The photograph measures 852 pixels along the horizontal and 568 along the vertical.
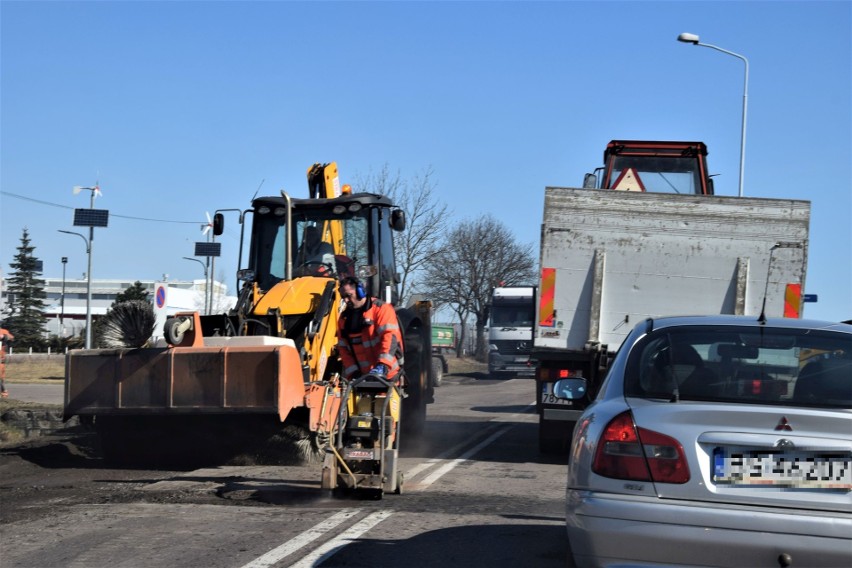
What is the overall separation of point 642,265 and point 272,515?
18.3 feet

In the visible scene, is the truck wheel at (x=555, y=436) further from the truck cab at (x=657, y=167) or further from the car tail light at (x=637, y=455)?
the car tail light at (x=637, y=455)

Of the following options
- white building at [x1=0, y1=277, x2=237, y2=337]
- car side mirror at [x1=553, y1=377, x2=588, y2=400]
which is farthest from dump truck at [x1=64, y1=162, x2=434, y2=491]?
white building at [x1=0, y1=277, x2=237, y2=337]

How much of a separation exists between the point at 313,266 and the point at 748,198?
4.97 meters

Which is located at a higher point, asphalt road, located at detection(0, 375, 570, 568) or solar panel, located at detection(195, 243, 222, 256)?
solar panel, located at detection(195, 243, 222, 256)

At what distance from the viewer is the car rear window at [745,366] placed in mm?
4742

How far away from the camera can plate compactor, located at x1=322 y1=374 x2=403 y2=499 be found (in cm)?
823

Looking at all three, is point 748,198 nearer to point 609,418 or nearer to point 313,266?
point 313,266

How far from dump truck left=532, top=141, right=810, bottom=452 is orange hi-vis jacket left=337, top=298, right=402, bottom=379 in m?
2.78

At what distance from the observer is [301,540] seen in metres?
6.56

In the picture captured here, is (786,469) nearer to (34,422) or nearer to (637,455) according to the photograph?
(637,455)

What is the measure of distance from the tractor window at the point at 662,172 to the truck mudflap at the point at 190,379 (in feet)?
24.8

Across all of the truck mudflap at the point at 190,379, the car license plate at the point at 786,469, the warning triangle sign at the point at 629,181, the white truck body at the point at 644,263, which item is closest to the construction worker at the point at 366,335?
the truck mudflap at the point at 190,379

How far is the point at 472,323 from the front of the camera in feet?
211

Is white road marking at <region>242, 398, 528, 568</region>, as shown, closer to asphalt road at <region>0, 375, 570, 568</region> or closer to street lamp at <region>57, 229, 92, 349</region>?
asphalt road at <region>0, 375, 570, 568</region>
